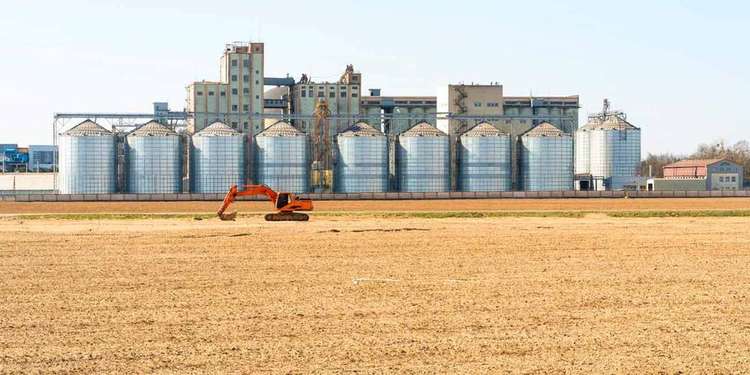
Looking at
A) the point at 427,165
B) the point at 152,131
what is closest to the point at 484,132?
the point at 427,165

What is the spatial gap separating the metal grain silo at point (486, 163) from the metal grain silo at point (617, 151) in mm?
11981

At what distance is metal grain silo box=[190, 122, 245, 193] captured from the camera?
10506 centimetres

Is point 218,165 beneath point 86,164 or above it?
beneath

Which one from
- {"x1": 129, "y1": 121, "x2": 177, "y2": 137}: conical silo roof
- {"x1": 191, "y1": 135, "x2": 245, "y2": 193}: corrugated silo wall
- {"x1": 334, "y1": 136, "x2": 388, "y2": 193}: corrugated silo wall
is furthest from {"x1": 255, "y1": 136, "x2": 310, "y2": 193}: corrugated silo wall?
{"x1": 129, "y1": 121, "x2": 177, "y2": 137}: conical silo roof

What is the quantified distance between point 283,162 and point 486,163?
22259 mm

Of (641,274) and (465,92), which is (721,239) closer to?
(641,274)

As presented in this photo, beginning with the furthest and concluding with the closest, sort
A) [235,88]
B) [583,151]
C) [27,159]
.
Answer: [27,159]
[235,88]
[583,151]

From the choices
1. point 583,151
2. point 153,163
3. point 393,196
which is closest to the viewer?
point 393,196

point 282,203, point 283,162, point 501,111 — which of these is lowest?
point 282,203

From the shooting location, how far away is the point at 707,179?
421ft

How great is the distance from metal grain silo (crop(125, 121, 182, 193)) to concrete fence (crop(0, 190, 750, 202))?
6.66 metres

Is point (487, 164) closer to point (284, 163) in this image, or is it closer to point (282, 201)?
point (284, 163)

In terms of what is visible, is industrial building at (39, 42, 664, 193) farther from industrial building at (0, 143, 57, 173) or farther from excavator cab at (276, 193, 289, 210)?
excavator cab at (276, 193, 289, 210)

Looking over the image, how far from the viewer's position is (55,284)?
23891 millimetres
